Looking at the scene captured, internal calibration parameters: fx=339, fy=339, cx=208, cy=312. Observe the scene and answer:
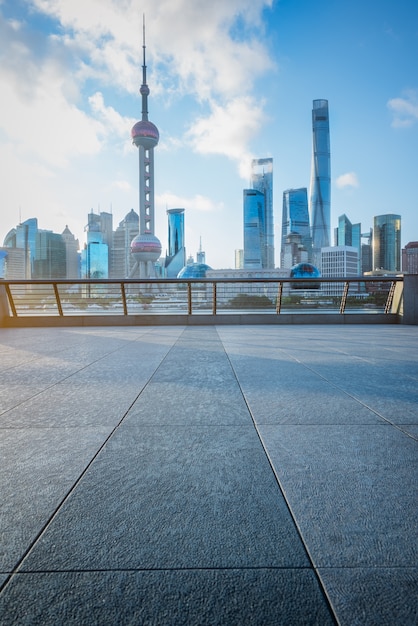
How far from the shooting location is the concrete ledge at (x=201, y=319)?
1045 centimetres

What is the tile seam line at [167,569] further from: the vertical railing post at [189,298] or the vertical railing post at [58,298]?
the vertical railing post at [58,298]

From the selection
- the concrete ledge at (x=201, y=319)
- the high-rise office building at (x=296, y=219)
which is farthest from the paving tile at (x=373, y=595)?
the high-rise office building at (x=296, y=219)

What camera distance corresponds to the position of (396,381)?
360cm

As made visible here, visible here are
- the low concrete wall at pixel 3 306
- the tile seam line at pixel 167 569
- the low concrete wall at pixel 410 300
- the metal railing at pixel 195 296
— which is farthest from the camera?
the metal railing at pixel 195 296

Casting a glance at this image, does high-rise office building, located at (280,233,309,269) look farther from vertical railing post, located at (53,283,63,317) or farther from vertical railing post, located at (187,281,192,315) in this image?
vertical railing post, located at (53,283,63,317)

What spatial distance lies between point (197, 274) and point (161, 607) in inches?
4339

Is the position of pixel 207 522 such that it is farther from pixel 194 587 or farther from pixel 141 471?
pixel 141 471

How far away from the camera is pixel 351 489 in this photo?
1564mm

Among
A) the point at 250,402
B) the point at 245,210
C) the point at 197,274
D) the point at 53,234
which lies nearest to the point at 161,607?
the point at 250,402

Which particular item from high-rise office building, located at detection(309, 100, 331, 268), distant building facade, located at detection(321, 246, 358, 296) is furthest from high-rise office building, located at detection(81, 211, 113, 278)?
high-rise office building, located at detection(309, 100, 331, 268)

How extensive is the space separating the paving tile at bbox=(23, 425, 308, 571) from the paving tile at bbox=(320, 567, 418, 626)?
13cm

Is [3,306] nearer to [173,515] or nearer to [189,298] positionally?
[189,298]

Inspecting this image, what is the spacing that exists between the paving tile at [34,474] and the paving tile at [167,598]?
194 millimetres

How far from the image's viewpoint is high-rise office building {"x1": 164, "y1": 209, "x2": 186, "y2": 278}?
178m
